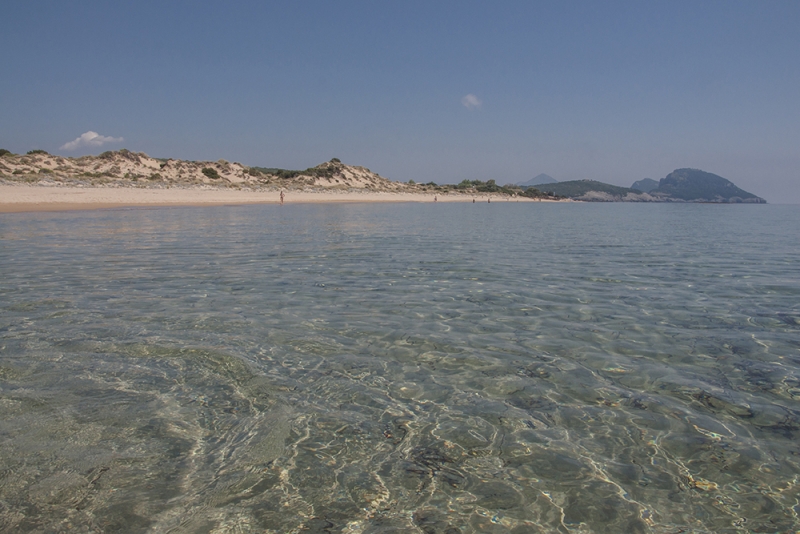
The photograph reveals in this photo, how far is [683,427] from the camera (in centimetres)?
432

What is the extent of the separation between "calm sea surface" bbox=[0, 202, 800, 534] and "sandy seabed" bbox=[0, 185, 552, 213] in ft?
121

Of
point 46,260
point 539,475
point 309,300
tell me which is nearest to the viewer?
point 539,475

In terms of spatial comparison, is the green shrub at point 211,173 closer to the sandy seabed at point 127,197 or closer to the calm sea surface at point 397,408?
the sandy seabed at point 127,197

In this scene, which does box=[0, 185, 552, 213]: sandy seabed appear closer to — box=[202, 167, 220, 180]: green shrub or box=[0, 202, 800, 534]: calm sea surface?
box=[202, 167, 220, 180]: green shrub

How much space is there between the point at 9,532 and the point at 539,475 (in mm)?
3604

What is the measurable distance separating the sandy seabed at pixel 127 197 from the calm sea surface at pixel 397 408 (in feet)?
121

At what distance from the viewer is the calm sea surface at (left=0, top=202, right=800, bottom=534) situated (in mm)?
3209

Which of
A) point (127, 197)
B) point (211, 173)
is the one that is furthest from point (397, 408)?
point (211, 173)

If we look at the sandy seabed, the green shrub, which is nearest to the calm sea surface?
the sandy seabed

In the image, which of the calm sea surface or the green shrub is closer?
the calm sea surface

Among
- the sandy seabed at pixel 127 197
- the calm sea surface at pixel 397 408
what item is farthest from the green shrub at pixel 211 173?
the calm sea surface at pixel 397 408

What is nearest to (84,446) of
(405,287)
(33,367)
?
(33,367)

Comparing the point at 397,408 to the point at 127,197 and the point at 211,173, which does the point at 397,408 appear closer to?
the point at 127,197

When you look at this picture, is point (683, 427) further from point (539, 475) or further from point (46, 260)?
point (46, 260)
